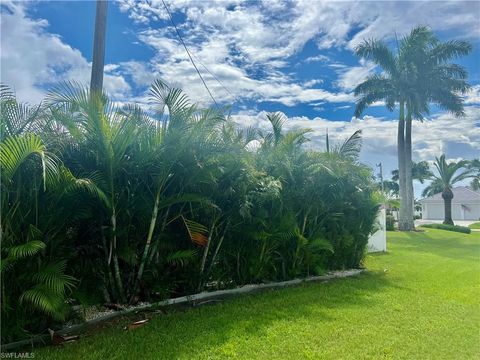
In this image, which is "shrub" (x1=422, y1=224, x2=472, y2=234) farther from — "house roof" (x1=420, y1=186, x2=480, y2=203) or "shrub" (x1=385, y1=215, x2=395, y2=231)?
"house roof" (x1=420, y1=186, x2=480, y2=203)

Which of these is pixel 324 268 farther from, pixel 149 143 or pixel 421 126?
pixel 421 126

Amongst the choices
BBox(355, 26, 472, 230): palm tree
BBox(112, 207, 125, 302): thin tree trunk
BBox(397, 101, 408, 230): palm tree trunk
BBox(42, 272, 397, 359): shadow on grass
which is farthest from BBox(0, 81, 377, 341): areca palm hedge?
BBox(355, 26, 472, 230): palm tree

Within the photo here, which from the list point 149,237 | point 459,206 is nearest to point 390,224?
point 149,237

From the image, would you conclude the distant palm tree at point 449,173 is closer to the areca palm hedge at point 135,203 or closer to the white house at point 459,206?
the white house at point 459,206

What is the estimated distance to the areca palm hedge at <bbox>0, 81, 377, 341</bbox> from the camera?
3975 millimetres

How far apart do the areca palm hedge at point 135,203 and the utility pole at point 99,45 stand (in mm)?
1394

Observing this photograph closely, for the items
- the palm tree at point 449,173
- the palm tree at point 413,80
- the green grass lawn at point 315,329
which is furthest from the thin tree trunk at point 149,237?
the palm tree at point 449,173

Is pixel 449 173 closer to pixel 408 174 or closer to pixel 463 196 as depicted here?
pixel 408 174

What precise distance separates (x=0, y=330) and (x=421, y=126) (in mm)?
25578

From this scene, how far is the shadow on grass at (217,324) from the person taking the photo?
3842mm

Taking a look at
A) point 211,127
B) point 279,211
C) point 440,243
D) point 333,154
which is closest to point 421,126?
point 440,243

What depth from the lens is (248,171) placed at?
19.9 ft

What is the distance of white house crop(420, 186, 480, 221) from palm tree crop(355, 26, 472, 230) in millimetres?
29340

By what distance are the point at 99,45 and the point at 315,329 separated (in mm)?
5628
